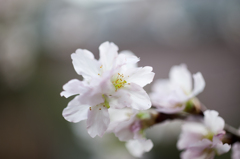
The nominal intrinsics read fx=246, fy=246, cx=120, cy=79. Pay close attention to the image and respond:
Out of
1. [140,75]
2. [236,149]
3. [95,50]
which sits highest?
[95,50]

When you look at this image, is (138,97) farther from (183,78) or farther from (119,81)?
(183,78)

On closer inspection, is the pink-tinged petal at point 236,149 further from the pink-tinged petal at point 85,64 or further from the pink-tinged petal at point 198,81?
the pink-tinged petal at point 85,64

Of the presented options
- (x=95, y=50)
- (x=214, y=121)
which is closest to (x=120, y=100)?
(x=214, y=121)

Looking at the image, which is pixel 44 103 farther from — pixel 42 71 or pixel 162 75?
pixel 162 75

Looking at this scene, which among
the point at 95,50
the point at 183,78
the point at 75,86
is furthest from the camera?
the point at 95,50

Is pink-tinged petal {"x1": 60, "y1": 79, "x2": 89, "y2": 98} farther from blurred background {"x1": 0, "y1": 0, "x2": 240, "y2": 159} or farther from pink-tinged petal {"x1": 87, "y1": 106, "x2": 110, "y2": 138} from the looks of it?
blurred background {"x1": 0, "y1": 0, "x2": 240, "y2": 159}

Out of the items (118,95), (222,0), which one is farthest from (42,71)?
(118,95)

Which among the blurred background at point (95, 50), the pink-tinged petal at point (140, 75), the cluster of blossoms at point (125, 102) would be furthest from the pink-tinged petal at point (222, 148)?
the blurred background at point (95, 50)
